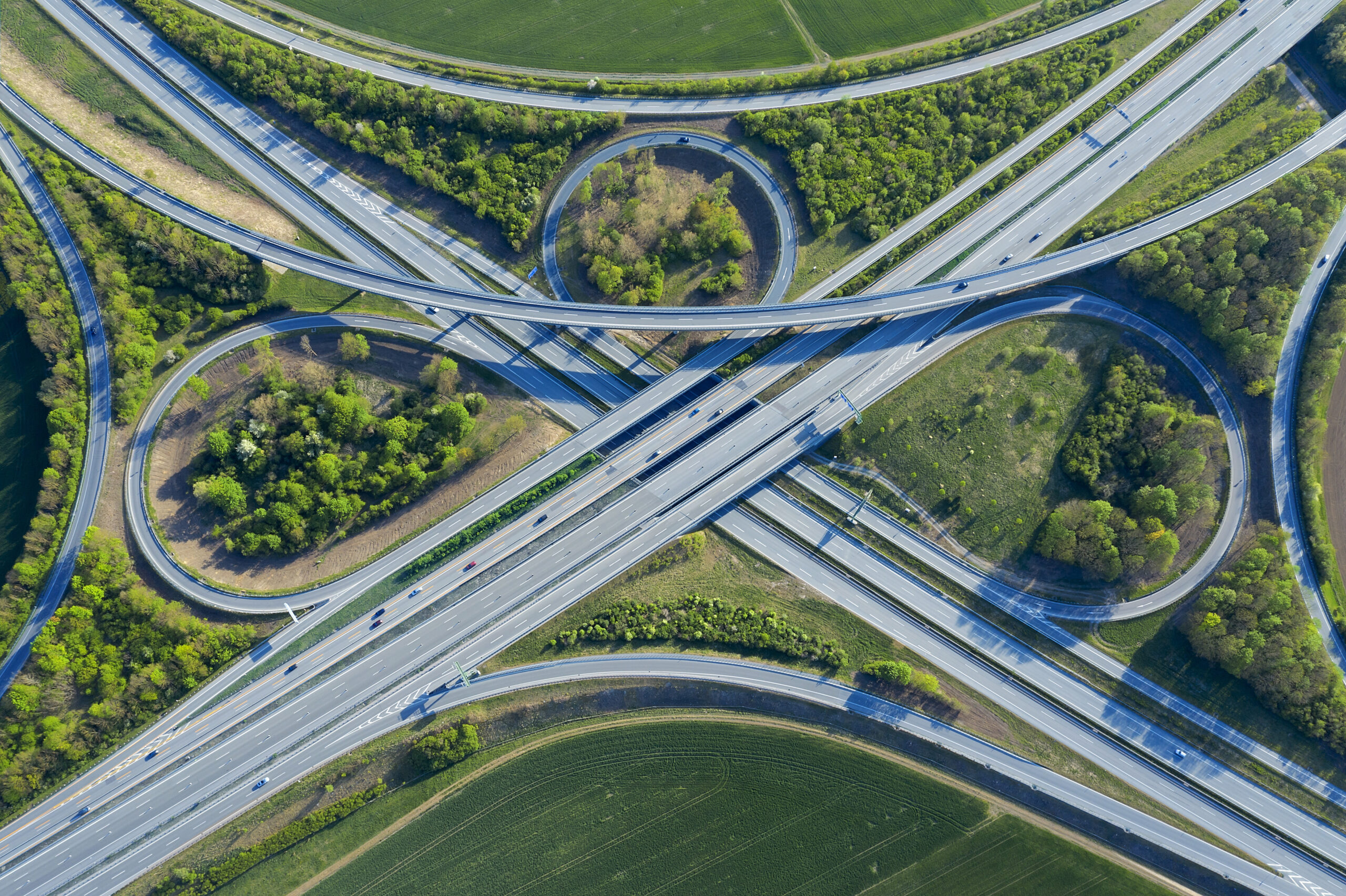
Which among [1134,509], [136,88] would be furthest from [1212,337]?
[136,88]

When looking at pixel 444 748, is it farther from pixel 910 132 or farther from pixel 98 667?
pixel 910 132

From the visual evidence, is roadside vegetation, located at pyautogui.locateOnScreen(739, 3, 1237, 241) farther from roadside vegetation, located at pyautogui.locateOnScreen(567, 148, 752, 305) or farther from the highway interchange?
roadside vegetation, located at pyautogui.locateOnScreen(567, 148, 752, 305)

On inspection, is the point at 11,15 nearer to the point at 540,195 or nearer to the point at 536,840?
the point at 540,195

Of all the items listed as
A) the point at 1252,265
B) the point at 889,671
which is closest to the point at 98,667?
the point at 889,671

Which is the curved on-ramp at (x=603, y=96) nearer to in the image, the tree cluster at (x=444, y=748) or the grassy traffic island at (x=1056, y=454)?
the grassy traffic island at (x=1056, y=454)

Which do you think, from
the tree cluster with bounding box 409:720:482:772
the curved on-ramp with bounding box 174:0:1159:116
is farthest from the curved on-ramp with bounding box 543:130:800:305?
the tree cluster with bounding box 409:720:482:772

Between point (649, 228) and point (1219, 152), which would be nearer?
point (649, 228)
